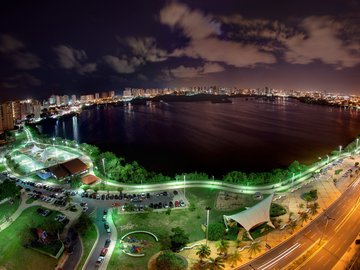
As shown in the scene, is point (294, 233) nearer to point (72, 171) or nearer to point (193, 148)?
point (72, 171)

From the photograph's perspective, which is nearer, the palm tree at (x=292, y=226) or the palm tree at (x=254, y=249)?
the palm tree at (x=254, y=249)

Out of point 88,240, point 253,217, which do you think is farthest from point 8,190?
point 253,217

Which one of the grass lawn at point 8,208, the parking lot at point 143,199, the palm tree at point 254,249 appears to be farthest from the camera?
the parking lot at point 143,199

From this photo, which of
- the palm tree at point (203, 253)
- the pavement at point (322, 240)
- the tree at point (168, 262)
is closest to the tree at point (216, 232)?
the palm tree at point (203, 253)

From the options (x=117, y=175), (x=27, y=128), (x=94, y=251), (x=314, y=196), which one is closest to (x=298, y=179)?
(x=314, y=196)

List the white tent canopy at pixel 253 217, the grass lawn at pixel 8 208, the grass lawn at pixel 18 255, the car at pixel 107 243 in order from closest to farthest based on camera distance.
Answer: the grass lawn at pixel 18 255 → the car at pixel 107 243 → the white tent canopy at pixel 253 217 → the grass lawn at pixel 8 208

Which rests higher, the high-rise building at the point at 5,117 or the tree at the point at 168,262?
the high-rise building at the point at 5,117

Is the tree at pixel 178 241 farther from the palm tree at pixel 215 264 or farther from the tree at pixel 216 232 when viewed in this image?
the palm tree at pixel 215 264

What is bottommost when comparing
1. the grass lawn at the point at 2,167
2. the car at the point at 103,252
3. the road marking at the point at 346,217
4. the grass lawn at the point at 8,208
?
the car at the point at 103,252

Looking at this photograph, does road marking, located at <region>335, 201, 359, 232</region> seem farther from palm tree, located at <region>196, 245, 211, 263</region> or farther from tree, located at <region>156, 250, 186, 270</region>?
tree, located at <region>156, 250, 186, 270</region>
